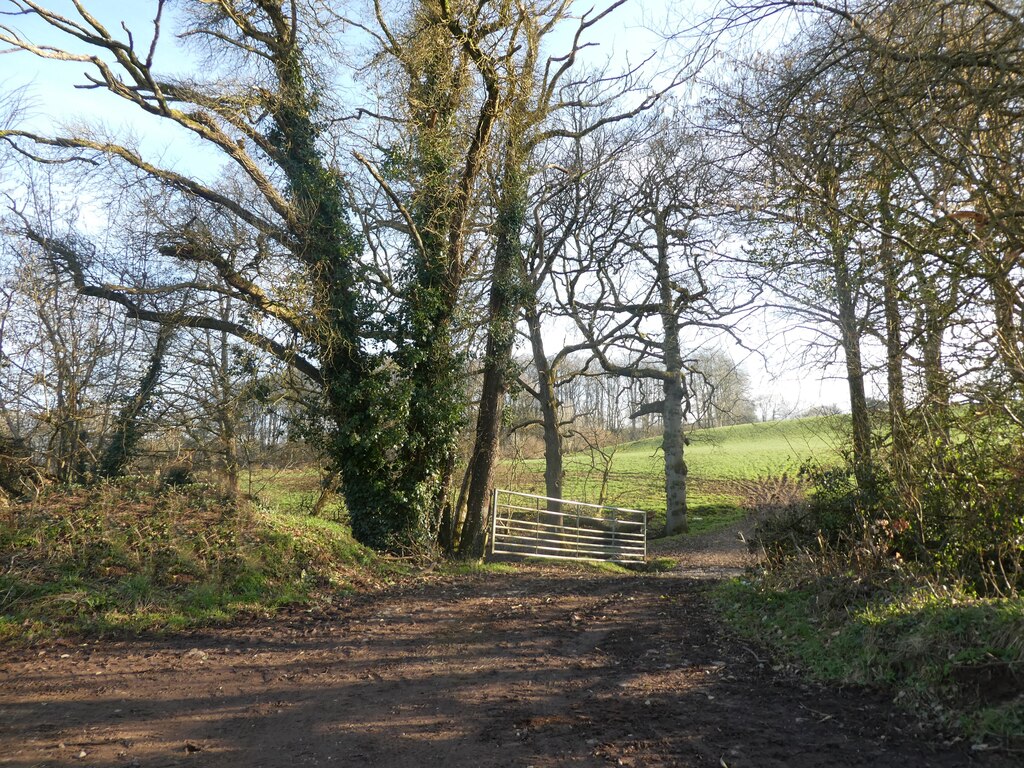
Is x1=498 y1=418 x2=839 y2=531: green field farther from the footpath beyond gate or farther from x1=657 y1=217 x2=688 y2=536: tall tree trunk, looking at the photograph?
the footpath beyond gate

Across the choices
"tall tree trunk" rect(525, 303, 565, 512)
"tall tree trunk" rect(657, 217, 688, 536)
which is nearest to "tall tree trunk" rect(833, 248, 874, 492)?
"tall tree trunk" rect(657, 217, 688, 536)

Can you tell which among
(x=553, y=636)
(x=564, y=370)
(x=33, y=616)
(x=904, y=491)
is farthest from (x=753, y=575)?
(x=564, y=370)

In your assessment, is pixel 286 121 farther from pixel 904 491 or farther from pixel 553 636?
pixel 904 491

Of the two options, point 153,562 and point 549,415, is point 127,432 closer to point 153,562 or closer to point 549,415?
point 153,562

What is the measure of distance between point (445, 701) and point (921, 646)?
3.43 m

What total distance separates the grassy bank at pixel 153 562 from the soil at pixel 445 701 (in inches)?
24.6

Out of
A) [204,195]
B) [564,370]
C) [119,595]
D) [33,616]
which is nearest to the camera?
[33,616]

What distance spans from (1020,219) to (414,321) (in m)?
8.96

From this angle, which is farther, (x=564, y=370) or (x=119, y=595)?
(x=564, y=370)

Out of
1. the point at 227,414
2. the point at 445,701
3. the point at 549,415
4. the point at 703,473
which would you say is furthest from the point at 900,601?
the point at 703,473

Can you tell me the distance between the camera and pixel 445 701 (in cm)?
536

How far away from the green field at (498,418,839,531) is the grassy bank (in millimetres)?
6950

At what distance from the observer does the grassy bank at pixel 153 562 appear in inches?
286

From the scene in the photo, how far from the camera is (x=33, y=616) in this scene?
Answer: 6973 millimetres
